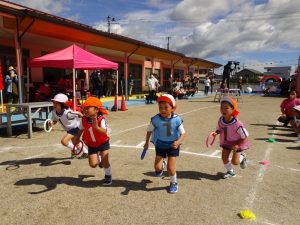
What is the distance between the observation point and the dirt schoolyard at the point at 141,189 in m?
3.49

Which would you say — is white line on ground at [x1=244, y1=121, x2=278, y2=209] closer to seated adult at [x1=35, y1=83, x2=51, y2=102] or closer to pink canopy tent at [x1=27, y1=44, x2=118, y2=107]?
pink canopy tent at [x1=27, y1=44, x2=118, y2=107]

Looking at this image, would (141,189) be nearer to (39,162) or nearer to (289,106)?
(39,162)

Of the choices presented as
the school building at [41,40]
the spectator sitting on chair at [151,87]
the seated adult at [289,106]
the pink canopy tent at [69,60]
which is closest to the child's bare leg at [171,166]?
the seated adult at [289,106]

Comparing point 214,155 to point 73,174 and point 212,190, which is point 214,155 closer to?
point 212,190

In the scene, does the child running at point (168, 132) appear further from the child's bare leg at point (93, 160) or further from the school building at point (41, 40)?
the school building at point (41, 40)

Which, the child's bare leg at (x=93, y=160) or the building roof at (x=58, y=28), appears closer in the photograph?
the child's bare leg at (x=93, y=160)

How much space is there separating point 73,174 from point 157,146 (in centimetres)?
167

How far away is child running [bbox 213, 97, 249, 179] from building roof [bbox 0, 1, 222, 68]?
8.14 meters

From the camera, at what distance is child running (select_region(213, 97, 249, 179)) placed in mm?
4691

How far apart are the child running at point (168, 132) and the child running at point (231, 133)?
962 mm

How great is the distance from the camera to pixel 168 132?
4184 mm

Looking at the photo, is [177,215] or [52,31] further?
[52,31]

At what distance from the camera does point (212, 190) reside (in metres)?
4.32

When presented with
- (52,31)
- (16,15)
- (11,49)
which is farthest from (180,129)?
(11,49)
